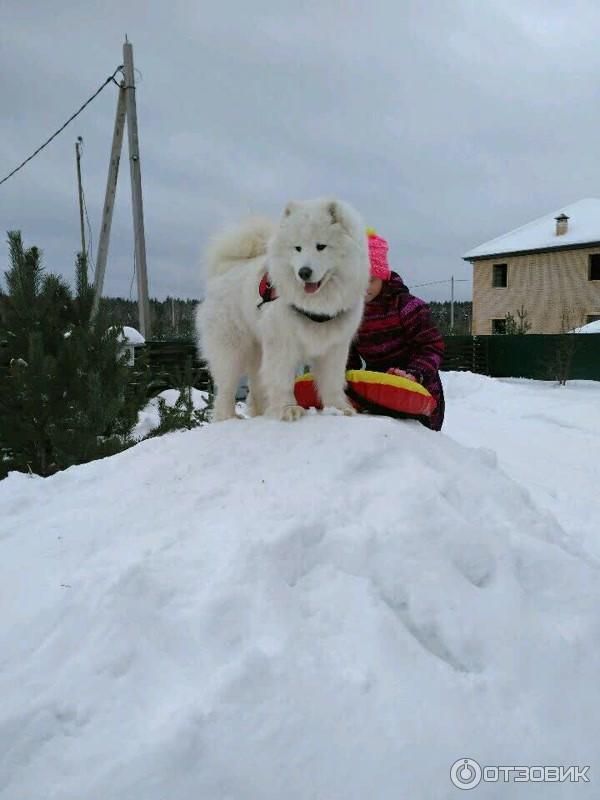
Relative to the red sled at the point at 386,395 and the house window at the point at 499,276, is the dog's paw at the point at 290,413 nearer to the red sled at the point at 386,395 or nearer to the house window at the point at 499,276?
the red sled at the point at 386,395

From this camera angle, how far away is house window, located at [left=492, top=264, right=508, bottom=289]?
26.5m

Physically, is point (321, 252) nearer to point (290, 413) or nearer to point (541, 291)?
point (290, 413)

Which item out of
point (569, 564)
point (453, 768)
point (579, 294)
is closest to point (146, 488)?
point (453, 768)

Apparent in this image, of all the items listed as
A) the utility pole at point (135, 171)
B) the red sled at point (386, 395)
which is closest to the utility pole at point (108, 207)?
the utility pole at point (135, 171)

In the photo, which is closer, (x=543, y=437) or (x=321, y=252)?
(x=321, y=252)

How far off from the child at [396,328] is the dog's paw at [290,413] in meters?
0.96

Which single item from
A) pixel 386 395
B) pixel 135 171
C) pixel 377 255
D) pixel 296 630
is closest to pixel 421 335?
pixel 377 255

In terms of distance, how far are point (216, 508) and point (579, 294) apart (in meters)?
25.1

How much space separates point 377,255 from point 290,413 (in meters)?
1.33

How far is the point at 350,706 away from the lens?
5.00 feet

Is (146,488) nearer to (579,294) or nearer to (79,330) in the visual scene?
(79,330)

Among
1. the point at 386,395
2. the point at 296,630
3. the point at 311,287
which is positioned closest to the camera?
the point at 296,630

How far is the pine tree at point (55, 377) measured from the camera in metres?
4.88

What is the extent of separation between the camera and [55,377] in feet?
16.5
